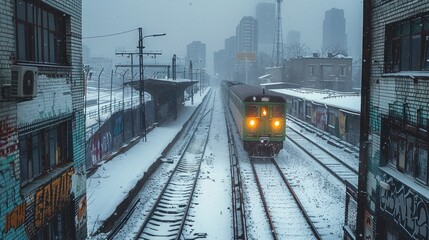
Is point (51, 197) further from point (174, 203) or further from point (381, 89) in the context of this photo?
point (381, 89)

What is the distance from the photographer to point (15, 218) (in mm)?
7398

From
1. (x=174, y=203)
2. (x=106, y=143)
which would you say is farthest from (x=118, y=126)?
(x=174, y=203)

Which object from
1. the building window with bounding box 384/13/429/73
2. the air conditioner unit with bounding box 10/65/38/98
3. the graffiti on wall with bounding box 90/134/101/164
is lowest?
the graffiti on wall with bounding box 90/134/101/164

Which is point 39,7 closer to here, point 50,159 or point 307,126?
point 50,159

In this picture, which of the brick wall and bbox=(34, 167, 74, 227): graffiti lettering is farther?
bbox=(34, 167, 74, 227): graffiti lettering

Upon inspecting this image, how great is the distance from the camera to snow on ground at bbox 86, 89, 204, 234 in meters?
13.2

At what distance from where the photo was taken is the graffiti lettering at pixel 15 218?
7.11 meters

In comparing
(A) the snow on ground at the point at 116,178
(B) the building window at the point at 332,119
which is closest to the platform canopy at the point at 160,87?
(A) the snow on ground at the point at 116,178

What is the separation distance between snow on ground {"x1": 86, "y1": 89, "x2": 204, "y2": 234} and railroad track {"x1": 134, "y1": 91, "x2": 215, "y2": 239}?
49.9 inches

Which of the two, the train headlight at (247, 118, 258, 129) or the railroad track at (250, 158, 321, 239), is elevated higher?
the train headlight at (247, 118, 258, 129)

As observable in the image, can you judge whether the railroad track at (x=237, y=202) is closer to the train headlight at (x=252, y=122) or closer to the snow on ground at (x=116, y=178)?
the train headlight at (x=252, y=122)

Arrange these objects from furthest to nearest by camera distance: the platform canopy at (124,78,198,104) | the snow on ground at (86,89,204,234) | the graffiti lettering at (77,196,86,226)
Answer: the platform canopy at (124,78,198,104) < the snow on ground at (86,89,204,234) < the graffiti lettering at (77,196,86,226)

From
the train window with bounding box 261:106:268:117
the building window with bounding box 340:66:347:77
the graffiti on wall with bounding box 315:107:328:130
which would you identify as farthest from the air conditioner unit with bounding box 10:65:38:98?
the building window with bounding box 340:66:347:77

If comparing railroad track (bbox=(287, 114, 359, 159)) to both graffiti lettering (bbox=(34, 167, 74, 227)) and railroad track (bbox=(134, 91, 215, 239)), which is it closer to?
railroad track (bbox=(134, 91, 215, 239))
